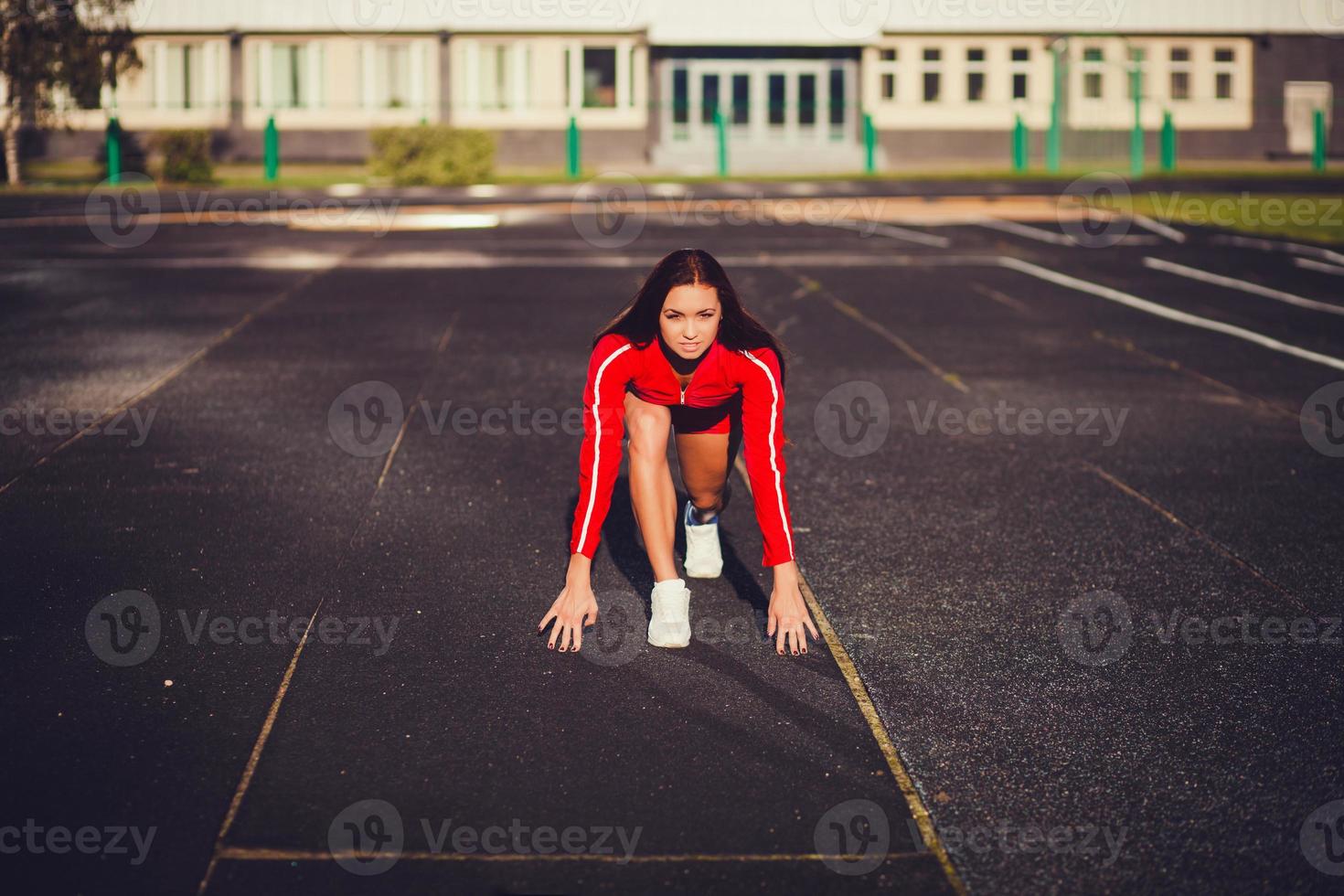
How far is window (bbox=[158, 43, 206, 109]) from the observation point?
41.3 m

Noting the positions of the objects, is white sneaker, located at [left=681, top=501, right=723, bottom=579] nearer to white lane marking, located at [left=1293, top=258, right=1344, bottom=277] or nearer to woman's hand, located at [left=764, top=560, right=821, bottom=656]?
woman's hand, located at [left=764, top=560, right=821, bottom=656]

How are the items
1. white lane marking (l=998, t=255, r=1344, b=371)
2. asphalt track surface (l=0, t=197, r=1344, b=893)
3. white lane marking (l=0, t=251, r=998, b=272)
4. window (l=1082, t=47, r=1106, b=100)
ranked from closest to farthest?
asphalt track surface (l=0, t=197, r=1344, b=893) < white lane marking (l=998, t=255, r=1344, b=371) < white lane marking (l=0, t=251, r=998, b=272) < window (l=1082, t=47, r=1106, b=100)

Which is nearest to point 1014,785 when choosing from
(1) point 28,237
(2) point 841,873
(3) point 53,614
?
(2) point 841,873

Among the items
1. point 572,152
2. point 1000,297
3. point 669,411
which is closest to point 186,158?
point 572,152

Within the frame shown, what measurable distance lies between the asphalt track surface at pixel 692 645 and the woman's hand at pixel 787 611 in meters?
0.17

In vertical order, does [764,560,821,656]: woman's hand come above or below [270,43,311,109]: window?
below

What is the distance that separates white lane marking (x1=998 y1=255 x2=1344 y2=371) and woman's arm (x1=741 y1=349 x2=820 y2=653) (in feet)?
24.2

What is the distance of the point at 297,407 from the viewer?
8.85 meters

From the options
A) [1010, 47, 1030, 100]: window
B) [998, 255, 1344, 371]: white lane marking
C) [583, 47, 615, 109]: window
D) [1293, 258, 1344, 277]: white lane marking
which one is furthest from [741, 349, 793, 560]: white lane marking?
[1010, 47, 1030, 100]: window

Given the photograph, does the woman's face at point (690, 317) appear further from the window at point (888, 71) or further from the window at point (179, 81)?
the window at point (179, 81)

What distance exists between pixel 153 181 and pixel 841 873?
106 feet

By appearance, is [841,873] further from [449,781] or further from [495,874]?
[449,781]

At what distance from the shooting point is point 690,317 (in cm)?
444

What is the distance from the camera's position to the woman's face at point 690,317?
4.43 meters
